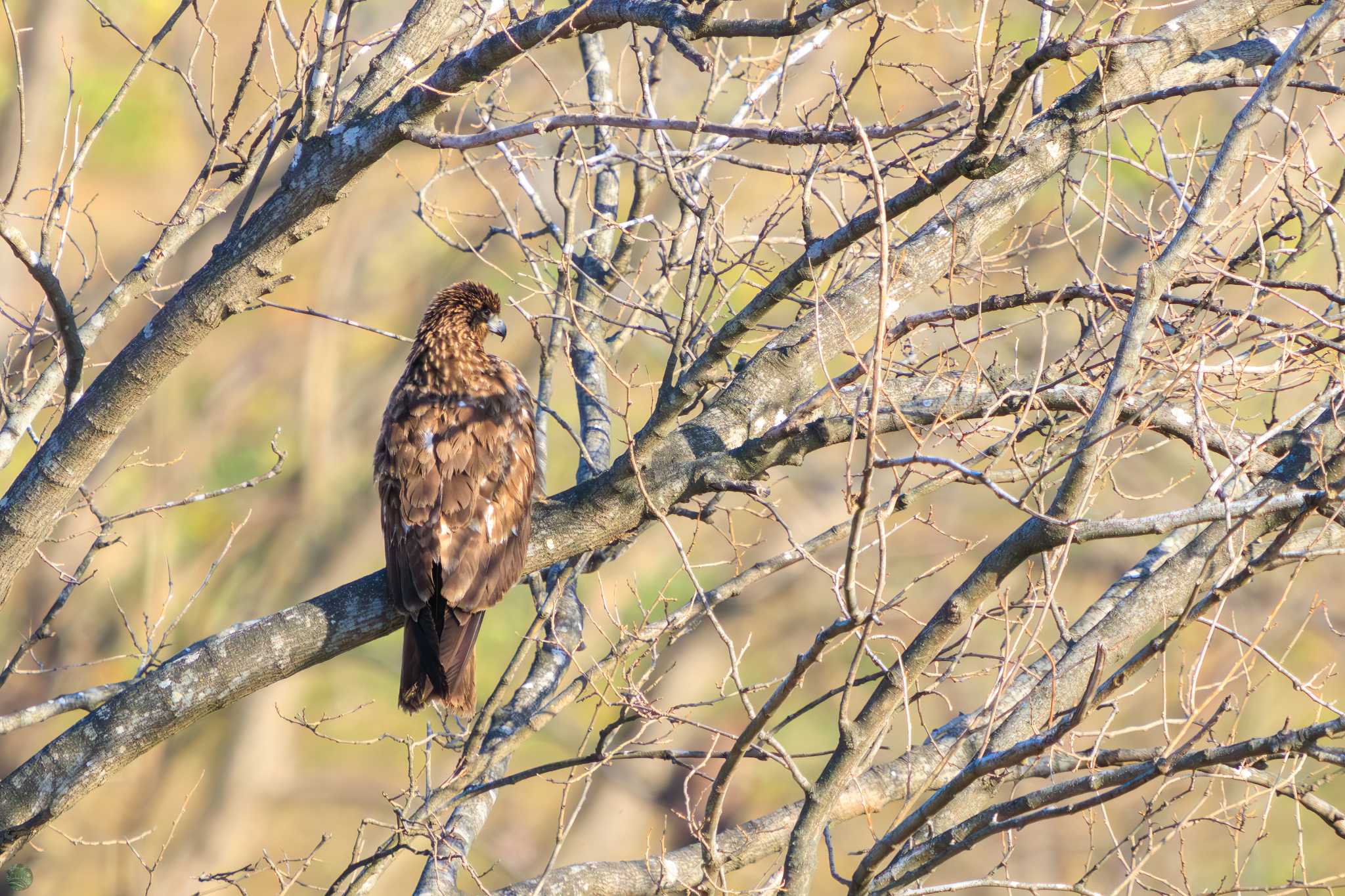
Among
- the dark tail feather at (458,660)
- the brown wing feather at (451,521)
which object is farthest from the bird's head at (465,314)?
the dark tail feather at (458,660)

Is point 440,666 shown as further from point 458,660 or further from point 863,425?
point 863,425

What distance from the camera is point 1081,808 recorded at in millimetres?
2137

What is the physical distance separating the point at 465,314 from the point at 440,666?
1532 mm

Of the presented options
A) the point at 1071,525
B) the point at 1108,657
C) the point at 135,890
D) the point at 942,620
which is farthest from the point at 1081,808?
the point at 135,890

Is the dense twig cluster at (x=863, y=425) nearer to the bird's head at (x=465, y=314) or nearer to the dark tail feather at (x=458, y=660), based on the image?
the dark tail feather at (x=458, y=660)

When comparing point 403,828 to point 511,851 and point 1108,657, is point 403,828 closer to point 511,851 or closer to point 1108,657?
point 1108,657

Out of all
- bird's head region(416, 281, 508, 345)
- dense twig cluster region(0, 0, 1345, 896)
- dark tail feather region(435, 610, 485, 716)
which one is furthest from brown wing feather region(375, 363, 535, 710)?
bird's head region(416, 281, 508, 345)

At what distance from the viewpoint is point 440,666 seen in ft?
11.4

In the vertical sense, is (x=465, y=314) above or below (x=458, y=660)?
above

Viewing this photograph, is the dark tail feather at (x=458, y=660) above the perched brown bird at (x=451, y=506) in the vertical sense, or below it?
below

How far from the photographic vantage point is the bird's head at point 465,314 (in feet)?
Result: 14.6

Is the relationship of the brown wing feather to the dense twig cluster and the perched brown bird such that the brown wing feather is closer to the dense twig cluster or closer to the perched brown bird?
the perched brown bird

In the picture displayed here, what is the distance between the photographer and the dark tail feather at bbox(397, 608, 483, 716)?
11.3 feet

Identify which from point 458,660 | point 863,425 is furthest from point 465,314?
point 863,425
